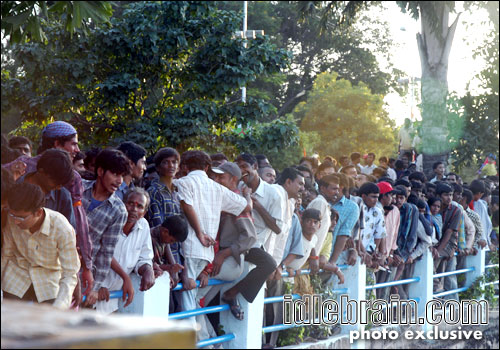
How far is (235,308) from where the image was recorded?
21.2 feet

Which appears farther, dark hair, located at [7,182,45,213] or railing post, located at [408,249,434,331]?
railing post, located at [408,249,434,331]

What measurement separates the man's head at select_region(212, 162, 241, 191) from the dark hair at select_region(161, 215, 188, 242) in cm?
100

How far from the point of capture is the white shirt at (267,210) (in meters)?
6.98

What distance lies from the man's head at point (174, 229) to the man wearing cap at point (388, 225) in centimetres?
398

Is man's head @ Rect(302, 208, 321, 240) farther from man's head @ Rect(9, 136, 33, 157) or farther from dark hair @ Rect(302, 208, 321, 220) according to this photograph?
man's head @ Rect(9, 136, 33, 157)

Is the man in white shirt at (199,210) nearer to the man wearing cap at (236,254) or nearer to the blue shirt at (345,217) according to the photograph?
the man wearing cap at (236,254)

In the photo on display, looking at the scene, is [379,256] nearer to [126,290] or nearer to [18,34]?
[126,290]

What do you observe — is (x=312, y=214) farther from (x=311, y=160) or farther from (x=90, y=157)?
(x=311, y=160)

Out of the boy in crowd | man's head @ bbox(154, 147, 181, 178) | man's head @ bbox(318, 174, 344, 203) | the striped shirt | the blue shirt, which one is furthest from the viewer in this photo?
man's head @ bbox(318, 174, 344, 203)

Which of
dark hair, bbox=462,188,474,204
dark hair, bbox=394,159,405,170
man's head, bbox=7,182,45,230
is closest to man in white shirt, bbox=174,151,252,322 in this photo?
man's head, bbox=7,182,45,230

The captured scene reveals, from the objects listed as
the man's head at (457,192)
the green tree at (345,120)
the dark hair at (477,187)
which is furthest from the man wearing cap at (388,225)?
the green tree at (345,120)

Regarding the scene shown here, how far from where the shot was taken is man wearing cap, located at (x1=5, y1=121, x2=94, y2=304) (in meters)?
4.70

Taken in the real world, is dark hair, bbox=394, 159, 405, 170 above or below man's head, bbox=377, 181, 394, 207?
above

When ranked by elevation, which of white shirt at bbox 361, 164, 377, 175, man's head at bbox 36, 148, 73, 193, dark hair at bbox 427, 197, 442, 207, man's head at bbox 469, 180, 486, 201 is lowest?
man's head at bbox 36, 148, 73, 193
